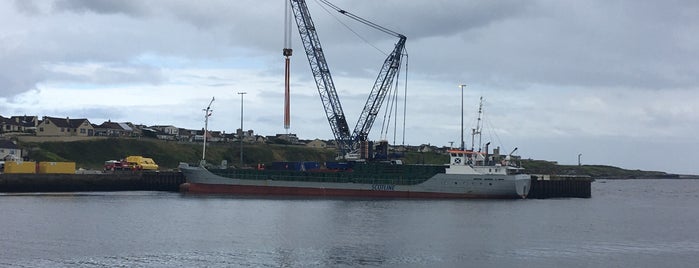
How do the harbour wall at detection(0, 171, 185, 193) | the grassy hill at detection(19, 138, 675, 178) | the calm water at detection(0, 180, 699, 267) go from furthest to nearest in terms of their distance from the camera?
1. the grassy hill at detection(19, 138, 675, 178)
2. the harbour wall at detection(0, 171, 185, 193)
3. the calm water at detection(0, 180, 699, 267)

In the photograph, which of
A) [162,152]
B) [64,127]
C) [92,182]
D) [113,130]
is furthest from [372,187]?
[113,130]

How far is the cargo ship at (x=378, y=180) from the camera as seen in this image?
80000 millimetres

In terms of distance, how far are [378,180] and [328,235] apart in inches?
1437

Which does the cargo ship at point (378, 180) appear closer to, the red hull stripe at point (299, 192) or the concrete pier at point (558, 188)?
the red hull stripe at point (299, 192)

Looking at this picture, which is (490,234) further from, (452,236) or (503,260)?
(503,260)

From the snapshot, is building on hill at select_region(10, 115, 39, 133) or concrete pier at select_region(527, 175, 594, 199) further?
building on hill at select_region(10, 115, 39, 133)

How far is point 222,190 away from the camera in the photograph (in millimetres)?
86562

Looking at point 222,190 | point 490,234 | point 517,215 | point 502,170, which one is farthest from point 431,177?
point 490,234

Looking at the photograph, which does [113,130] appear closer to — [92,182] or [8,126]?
[8,126]

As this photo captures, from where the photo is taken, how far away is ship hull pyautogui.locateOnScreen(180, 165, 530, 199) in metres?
79.8

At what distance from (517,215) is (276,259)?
30.7 meters

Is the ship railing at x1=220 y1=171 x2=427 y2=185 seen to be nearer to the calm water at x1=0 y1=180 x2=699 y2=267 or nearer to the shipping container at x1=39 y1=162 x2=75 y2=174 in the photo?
the calm water at x1=0 y1=180 x2=699 y2=267

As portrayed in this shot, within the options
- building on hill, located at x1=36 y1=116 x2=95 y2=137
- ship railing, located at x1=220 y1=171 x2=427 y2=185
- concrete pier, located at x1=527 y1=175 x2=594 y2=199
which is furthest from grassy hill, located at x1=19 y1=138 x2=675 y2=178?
ship railing, located at x1=220 y1=171 x2=427 y2=185

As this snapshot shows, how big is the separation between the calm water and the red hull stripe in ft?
30.4
